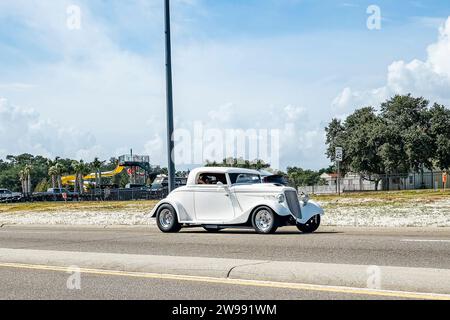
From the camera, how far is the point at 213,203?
16812 millimetres

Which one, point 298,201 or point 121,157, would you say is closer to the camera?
point 298,201

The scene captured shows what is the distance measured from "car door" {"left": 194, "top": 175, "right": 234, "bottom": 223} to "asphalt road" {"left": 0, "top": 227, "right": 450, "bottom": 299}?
2.61 ft

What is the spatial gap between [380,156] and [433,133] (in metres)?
6.54

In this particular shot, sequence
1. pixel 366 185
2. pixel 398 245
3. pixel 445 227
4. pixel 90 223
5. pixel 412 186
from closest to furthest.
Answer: pixel 398 245, pixel 445 227, pixel 90 223, pixel 412 186, pixel 366 185

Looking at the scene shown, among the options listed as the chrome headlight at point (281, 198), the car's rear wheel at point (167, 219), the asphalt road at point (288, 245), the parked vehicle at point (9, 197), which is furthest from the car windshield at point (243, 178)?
the parked vehicle at point (9, 197)

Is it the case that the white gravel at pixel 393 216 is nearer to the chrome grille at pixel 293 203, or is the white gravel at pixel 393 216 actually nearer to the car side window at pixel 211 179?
the chrome grille at pixel 293 203

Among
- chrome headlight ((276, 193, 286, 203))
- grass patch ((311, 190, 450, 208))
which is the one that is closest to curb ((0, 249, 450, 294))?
chrome headlight ((276, 193, 286, 203))

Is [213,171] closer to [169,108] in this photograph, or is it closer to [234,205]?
[234,205]

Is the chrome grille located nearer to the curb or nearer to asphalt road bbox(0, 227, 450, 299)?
asphalt road bbox(0, 227, 450, 299)

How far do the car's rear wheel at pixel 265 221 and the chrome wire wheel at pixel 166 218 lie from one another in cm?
271

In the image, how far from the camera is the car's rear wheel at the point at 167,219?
56.8 ft

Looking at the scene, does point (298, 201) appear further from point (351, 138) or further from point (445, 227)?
point (351, 138)

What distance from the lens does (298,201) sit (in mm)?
16188

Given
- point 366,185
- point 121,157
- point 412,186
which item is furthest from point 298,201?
point 121,157
